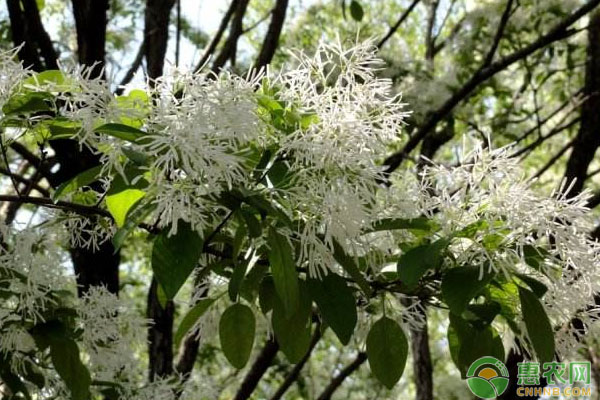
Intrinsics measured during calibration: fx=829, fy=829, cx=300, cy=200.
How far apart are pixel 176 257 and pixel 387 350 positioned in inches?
16.7

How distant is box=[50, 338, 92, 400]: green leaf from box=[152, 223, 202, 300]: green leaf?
0.49m

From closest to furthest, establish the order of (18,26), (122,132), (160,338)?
(122,132) → (18,26) → (160,338)

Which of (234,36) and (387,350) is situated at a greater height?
(234,36)

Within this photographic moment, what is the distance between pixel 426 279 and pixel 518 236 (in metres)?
0.18

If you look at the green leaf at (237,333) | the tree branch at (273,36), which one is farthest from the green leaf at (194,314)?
the tree branch at (273,36)

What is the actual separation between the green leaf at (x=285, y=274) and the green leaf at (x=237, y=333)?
0.28 metres

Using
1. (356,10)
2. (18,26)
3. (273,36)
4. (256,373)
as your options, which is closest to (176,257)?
(18,26)

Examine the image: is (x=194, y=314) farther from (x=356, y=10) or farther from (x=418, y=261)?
(x=356, y=10)

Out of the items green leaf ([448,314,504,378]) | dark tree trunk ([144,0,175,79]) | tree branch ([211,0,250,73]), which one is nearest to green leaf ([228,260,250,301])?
green leaf ([448,314,504,378])

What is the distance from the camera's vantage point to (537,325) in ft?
3.86

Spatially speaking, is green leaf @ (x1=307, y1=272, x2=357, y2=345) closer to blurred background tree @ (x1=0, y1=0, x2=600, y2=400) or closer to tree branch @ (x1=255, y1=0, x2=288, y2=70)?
blurred background tree @ (x1=0, y1=0, x2=600, y2=400)

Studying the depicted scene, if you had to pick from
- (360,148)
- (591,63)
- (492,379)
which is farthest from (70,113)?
(591,63)

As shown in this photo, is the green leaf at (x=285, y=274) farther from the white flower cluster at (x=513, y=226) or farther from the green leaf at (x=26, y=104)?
the green leaf at (x=26, y=104)

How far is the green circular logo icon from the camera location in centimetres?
141
